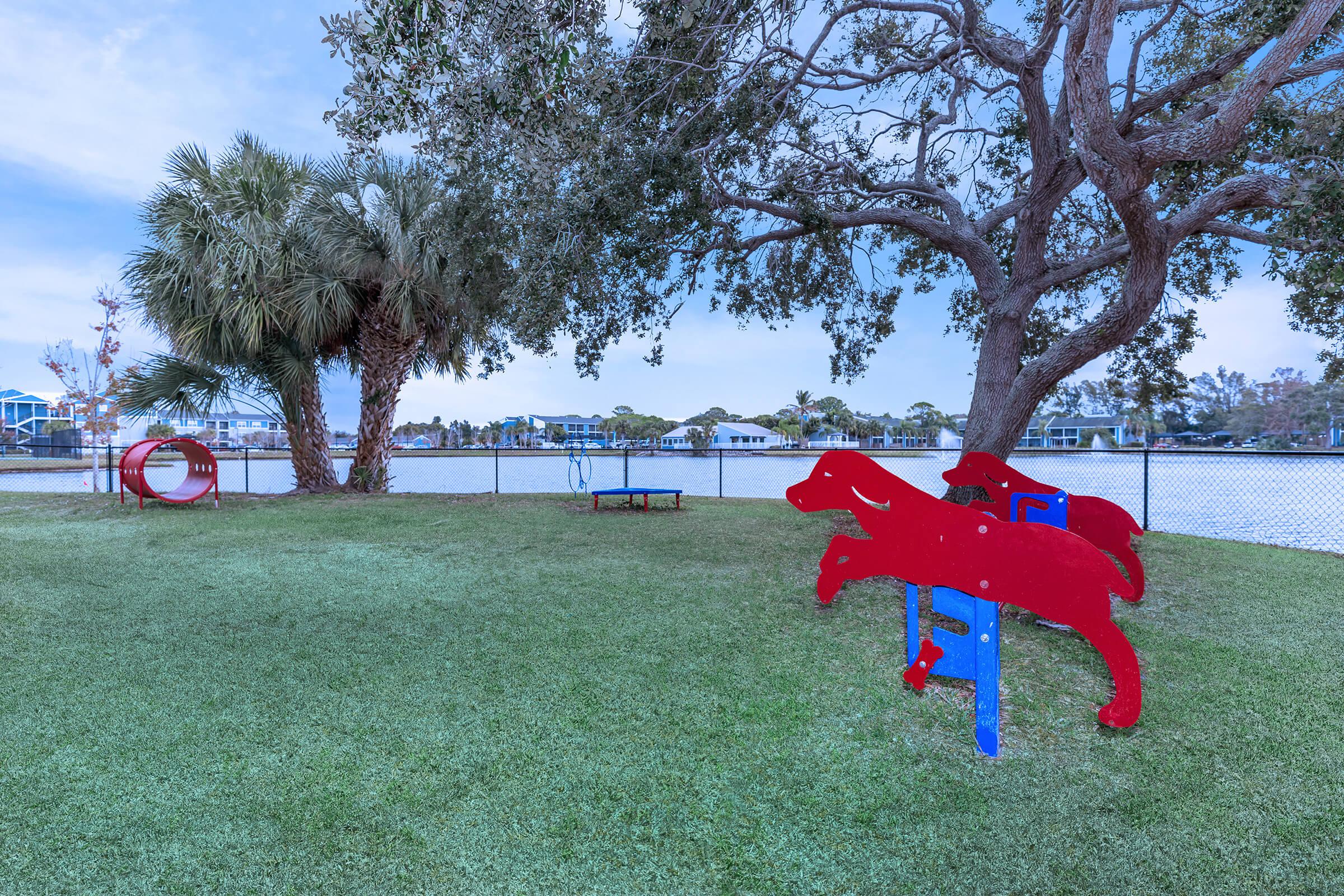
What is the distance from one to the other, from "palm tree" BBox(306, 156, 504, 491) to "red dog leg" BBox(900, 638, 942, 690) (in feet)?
27.9

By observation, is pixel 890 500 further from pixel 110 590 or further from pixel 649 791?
pixel 110 590

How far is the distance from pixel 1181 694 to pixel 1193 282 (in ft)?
28.5

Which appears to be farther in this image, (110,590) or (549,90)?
(110,590)

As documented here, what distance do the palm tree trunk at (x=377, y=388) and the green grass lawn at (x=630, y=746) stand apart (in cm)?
801

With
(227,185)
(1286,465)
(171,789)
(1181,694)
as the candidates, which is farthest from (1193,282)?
(227,185)

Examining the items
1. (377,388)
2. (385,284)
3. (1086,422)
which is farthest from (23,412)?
(1086,422)

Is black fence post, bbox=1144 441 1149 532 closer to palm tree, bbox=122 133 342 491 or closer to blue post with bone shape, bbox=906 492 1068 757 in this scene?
blue post with bone shape, bbox=906 492 1068 757

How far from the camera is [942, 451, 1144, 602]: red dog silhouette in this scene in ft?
16.5

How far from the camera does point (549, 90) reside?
4457 millimetres

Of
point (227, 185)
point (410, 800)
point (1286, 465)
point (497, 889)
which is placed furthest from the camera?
point (227, 185)

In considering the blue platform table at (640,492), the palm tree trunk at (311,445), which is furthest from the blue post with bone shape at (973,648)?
the palm tree trunk at (311,445)

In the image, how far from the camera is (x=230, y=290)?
12.0 m

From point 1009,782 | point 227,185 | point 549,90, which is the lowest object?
point 1009,782

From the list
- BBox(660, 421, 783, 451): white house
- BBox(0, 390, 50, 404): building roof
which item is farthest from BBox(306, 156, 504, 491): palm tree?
BBox(0, 390, 50, 404): building roof
